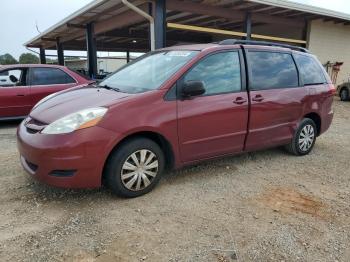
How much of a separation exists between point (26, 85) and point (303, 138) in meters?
6.04

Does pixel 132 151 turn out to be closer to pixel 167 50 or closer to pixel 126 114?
pixel 126 114

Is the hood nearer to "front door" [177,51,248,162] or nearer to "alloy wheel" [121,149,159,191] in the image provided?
"alloy wheel" [121,149,159,191]

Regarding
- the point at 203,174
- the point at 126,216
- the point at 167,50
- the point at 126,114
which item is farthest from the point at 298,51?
the point at 126,216

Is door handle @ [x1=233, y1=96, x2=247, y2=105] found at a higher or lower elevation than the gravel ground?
higher

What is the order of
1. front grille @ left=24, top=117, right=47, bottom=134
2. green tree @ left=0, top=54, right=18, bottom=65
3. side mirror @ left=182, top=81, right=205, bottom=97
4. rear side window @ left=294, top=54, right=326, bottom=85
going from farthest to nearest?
green tree @ left=0, top=54, right=18, bottom=65 < rear side window @ left=294, top=54, right=326, bottom=85 < side mirror @ left=182, top=81, right=205, bottom=97 < front grille @ left=24, top=117, right=47, bottom=134

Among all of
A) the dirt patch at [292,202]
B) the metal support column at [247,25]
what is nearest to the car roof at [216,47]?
the dirt patch at [292,202]

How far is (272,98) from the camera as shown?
4.70 metres

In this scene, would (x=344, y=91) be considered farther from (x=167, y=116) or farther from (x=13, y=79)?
→ (x=167, y=116)

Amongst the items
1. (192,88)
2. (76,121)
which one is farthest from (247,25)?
(76,121)

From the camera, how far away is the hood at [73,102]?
3468 millimetres

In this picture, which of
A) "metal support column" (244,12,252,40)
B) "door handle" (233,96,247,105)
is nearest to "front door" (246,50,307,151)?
"door handle" (233,96,247,105)

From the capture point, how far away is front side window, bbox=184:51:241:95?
4.02 metres

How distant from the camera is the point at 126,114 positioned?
3.45 meters

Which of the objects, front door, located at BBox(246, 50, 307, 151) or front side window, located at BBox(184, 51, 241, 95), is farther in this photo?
front door, located at BBox(246, 50, 307, 151)
